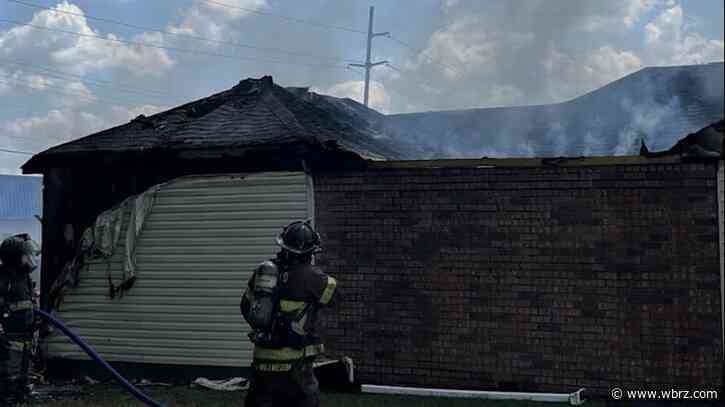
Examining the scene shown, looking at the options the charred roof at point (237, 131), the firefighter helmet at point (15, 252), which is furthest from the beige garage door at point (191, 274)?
the firefighter helmet at point (15, 252)

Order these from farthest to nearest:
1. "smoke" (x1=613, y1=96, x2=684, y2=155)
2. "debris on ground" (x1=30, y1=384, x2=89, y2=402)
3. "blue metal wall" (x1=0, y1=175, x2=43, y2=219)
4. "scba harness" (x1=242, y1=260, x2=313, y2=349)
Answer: "blue metal wall" (x1=0, y1=175, x2=43, y2=219)
"smoke" (x1=613, y1=96, x2=684, y2=155)
"debris on ground" (x1=30, y1=384, x2=89, y2=402)
"scba harness" (x1=242, y1=260, x2=313, y2=349)

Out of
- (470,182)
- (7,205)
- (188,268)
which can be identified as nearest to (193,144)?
(188,268)

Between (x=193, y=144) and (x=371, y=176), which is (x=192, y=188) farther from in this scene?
(x=371, y=176)

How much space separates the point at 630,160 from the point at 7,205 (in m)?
45.4

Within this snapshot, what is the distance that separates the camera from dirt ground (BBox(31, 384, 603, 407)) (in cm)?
686

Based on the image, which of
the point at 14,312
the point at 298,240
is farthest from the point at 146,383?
the point at 298,240

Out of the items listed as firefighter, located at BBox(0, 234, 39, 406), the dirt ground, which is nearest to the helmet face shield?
firefighter, located at BBox(0, 234, 39, 406)

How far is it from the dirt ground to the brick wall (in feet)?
1.45

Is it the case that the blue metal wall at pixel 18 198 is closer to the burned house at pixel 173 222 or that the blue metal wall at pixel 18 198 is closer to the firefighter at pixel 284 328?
the burned house at pixel 173 222

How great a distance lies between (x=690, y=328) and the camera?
658 cm

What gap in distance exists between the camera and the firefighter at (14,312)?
257 inches

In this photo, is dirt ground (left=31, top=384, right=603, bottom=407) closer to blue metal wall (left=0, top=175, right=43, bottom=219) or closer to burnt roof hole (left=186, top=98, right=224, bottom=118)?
burnt roof hole (left=186, top=98, right=224, bottom=118)

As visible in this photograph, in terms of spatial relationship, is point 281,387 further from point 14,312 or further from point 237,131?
point 237,131

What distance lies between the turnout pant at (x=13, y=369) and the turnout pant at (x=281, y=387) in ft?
11.6
